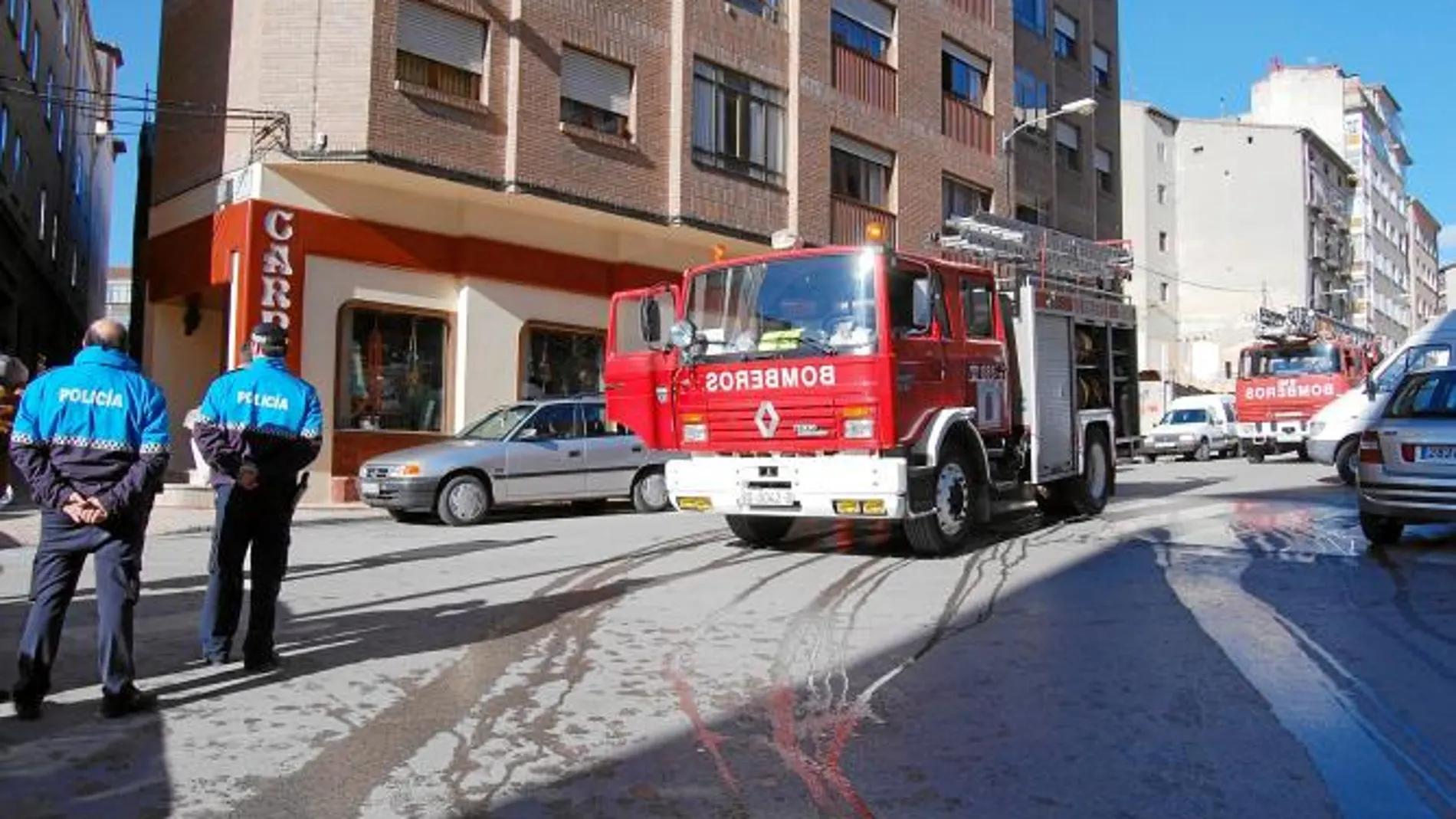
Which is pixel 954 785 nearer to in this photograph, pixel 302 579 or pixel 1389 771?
pixel 1389 771

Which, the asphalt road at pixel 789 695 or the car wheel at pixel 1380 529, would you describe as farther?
the car wheel at pixel 1380 529

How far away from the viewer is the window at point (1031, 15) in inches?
1178

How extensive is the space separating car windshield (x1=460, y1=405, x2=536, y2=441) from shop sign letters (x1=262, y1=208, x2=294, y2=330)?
3.62 meters

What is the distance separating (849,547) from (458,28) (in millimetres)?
10919

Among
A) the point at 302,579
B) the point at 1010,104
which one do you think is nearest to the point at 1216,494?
the point at 302,579

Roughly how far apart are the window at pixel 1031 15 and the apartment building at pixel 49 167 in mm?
21590

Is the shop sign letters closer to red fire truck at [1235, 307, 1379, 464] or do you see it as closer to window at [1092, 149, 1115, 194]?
red fire truck at [1235, 307, 1379, 464]

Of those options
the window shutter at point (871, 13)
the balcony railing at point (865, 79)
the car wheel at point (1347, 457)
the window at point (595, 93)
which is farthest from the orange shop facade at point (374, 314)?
the car wheel at point (1347, 457)

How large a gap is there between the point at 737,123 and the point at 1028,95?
41.2ft

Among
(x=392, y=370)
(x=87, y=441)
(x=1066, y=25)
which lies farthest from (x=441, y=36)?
(x=1066, y=25)

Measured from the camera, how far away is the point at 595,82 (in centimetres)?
1862

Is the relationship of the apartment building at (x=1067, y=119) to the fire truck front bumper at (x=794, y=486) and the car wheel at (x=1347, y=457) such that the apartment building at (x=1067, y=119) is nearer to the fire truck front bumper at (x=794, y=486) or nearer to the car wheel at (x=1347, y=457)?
the car wheel at (x=1347, y=457)

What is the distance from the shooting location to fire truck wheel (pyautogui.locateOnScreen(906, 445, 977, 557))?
30.2ft

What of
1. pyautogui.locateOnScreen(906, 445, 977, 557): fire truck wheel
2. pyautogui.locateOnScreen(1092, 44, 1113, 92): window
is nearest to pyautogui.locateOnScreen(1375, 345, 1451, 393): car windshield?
pyautogui.locateOnScreen(906, 445, 977, 557): fire truck wheel
